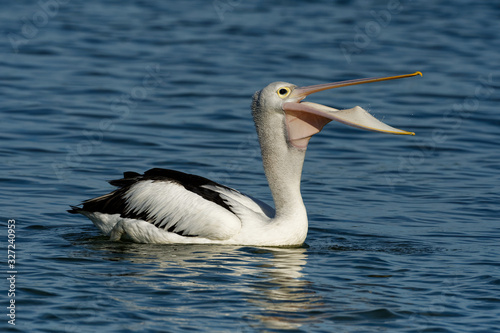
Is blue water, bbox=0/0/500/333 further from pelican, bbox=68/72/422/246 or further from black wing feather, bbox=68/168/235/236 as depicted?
black wing feather, bbox=68/168/235/236

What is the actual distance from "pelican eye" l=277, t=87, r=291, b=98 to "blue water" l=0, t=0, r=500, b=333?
1.19 meters

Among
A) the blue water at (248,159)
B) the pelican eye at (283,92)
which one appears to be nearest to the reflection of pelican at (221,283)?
the blue water at (248,159)

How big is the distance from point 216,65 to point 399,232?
847cm

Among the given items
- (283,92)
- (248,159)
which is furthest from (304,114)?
(248,159)

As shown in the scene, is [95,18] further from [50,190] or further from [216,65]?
[50,190]

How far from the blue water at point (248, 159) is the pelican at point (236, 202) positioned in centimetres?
13

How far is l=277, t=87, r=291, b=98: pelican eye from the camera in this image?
22.9ft

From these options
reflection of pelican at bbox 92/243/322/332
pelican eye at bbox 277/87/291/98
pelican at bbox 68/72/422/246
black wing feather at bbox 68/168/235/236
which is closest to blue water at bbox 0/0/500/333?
reflection of pelican at bbox 92/243/322/332

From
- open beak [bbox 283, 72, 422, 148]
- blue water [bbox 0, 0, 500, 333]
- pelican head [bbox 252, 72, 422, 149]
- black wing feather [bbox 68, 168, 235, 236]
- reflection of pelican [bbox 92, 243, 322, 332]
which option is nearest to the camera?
reflection of pelican [bbox 92, 243, 322, 332]

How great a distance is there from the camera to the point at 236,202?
280 inches

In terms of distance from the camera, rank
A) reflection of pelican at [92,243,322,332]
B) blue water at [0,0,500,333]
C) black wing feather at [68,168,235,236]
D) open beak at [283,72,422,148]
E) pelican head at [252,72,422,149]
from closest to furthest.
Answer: reflection of pelican at [92,243,322,332]
blue water at [0,0,500,333]
open beak at [283,72,422,148]
pelican head at [252,72,422,149]
black wing feather at [68,168,235,236]

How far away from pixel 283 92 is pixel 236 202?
3.03 feet

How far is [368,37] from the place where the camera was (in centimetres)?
1878

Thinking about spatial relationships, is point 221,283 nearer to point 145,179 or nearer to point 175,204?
point 175,204
